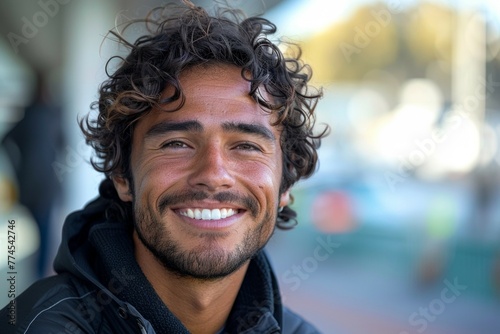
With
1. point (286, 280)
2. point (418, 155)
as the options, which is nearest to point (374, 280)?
point (286, 280)

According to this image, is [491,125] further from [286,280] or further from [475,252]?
[286,280]

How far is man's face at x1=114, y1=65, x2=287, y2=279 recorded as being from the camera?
7.12 ft

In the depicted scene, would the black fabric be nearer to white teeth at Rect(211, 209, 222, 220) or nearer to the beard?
the beard

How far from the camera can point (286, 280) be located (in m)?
7.56

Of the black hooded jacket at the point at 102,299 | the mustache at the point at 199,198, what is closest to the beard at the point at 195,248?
the mustache at the point at 199,198

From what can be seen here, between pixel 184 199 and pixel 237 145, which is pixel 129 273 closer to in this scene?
pixel 184 199

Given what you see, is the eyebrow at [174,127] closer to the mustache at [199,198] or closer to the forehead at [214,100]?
the forehead at [214,100]

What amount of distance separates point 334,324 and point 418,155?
3379 millimetres

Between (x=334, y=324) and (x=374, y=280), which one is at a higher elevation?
(x=334, y=324)

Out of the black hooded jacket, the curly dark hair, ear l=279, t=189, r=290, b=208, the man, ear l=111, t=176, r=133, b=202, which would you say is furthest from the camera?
ear l=279, t=189, r=290, b=208

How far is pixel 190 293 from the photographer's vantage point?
7.46 ft

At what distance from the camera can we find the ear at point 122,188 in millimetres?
2471

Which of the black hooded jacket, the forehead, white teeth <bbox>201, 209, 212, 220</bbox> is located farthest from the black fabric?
the forehead

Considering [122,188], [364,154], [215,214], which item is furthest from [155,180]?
[364,154]
